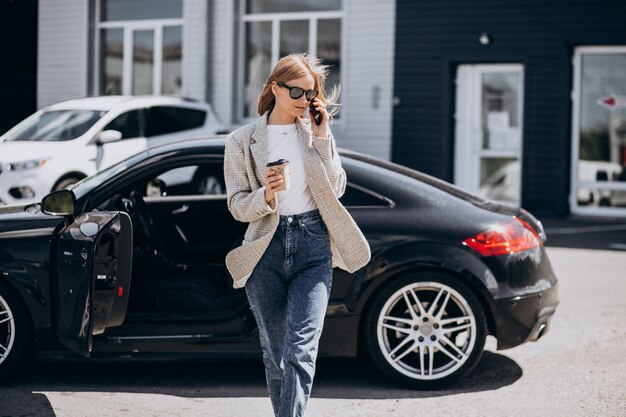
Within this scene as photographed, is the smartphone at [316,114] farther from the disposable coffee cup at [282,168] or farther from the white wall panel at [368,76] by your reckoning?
the white wall panel at [368,76]

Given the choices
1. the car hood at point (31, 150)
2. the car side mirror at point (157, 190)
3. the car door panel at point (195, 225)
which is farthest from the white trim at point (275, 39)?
the car door panel at point (195, 225)

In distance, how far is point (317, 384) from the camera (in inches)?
241

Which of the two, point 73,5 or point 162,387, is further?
point 73,5

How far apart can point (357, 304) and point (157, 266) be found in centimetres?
126

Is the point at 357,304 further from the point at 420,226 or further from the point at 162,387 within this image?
the point at 162,387

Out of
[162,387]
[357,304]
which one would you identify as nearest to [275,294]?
[357,304]

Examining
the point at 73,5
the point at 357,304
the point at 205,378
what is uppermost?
the point at 73,5

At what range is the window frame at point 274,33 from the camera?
1817cm

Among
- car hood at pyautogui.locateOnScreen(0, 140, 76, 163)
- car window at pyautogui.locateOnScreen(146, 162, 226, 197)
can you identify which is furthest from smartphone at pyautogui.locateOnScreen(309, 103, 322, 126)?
car hood at pyautogui.locateOnScreen(0, 140, 76, 163)

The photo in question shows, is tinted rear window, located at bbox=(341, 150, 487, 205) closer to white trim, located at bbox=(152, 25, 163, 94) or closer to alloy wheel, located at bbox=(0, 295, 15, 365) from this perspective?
alloy wheel, located at bbox=(0, 295, 15, 365)

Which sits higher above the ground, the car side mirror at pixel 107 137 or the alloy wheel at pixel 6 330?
the car side mirror at pixel 107 137

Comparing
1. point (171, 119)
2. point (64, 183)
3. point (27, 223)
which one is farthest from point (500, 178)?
point (27, 223)

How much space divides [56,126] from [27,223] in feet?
26.0

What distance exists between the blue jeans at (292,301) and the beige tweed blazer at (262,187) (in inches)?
2.0
